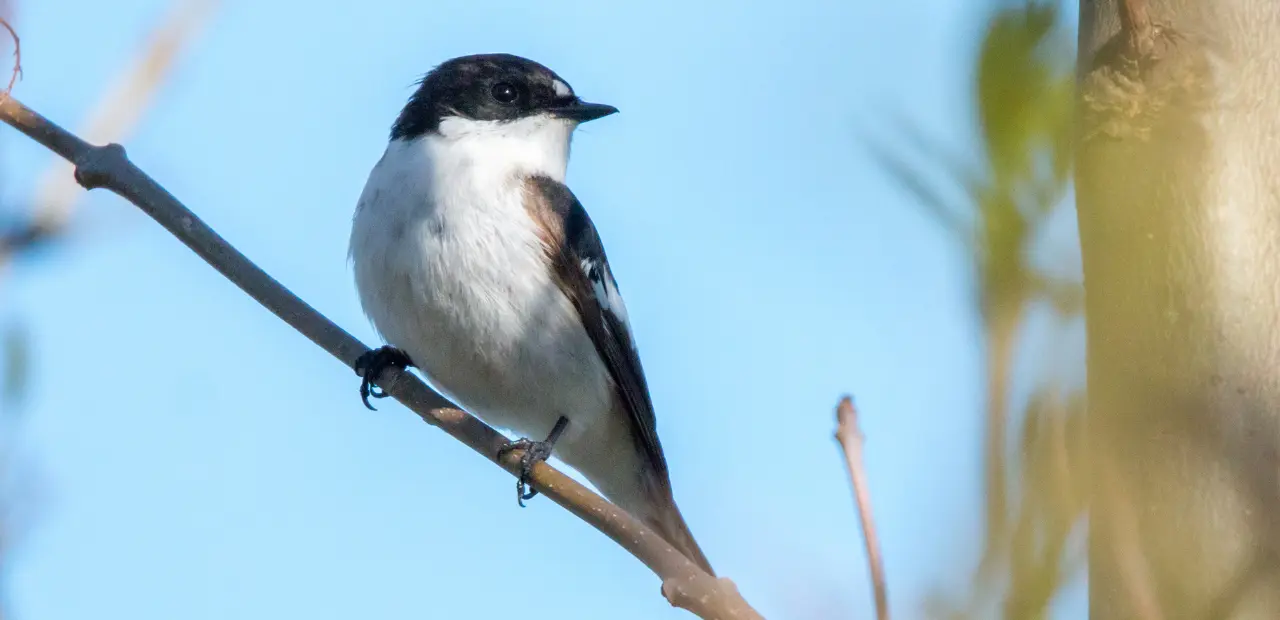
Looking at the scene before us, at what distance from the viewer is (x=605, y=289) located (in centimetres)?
509

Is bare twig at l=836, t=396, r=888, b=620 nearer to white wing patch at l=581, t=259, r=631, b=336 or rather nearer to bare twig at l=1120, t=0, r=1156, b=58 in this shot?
bare twig at l=1120, t=0, r=1156, b=58

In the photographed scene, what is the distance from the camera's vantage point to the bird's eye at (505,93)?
534 centimetres

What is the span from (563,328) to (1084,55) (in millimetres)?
3655

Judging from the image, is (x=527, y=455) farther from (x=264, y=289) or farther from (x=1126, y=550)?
(x=1126, y=550)

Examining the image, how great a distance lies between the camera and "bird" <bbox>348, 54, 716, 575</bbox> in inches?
175

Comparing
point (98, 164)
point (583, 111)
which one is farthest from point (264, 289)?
point (583, 111)

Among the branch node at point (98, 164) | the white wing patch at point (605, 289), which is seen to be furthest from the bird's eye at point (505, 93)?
the branch node at point (98, 164)

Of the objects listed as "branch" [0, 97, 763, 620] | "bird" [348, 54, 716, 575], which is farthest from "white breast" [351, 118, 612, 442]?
"branch" [0, 97, 763, 620]

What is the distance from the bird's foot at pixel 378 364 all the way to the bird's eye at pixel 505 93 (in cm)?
124

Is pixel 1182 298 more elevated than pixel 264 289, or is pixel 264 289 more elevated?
pixel 1182 298

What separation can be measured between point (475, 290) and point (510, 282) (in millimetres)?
137

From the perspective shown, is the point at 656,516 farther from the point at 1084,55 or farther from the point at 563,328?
the point at 1084,55

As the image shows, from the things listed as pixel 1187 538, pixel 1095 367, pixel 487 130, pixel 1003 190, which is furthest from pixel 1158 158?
pixel 487 130

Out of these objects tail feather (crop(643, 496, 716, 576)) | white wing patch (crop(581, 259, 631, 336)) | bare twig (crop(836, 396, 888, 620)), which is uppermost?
bare twig (crop(836, 396, 888, 620))
